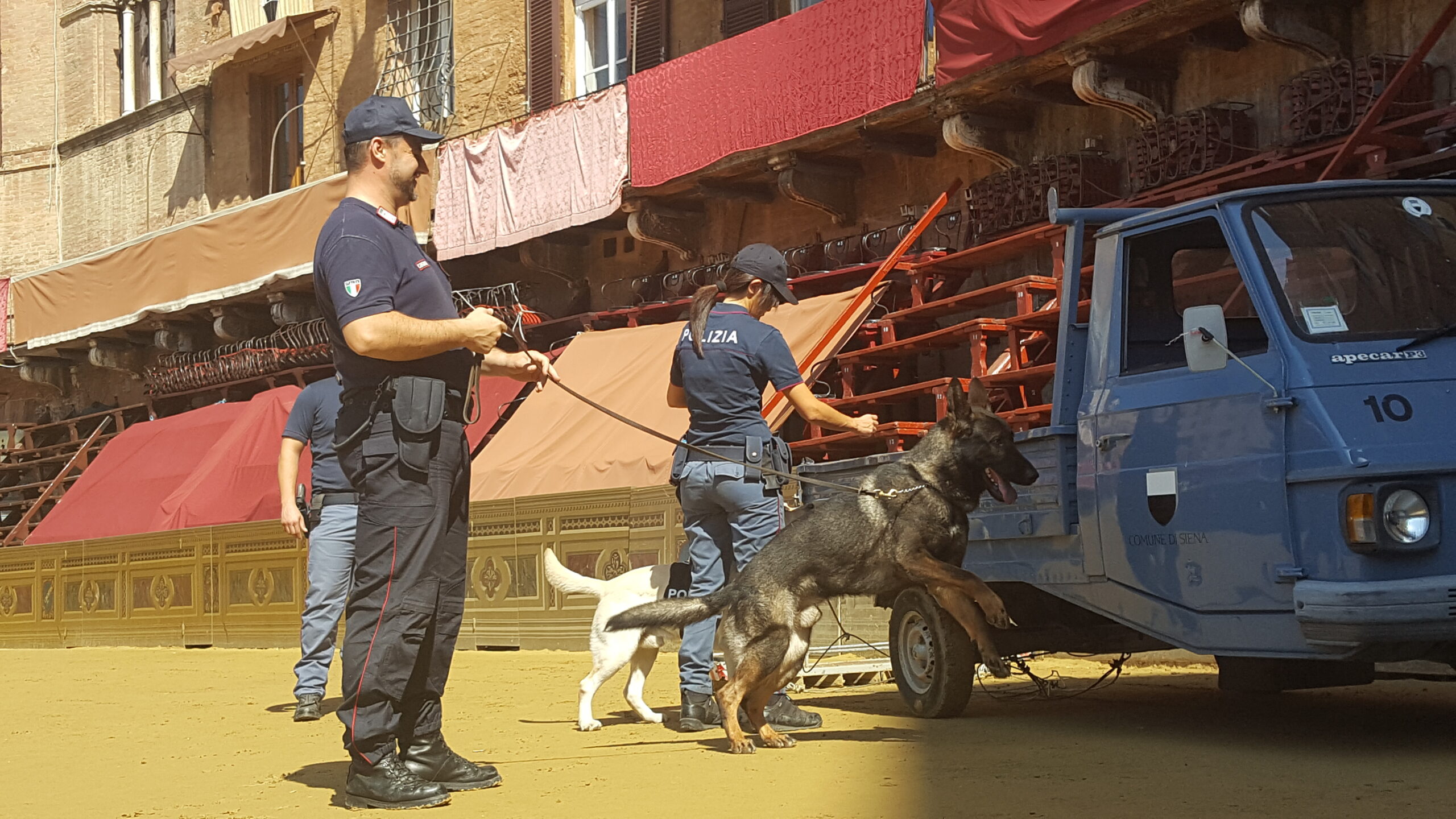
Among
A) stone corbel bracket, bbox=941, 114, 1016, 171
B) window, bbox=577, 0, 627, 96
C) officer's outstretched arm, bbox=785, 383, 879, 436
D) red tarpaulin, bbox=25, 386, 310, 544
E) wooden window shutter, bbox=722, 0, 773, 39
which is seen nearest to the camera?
officer's outstretched arm, bbox=785, 383, 879, 436

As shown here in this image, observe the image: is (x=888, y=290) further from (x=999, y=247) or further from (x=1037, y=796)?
(x=1037, y=796)

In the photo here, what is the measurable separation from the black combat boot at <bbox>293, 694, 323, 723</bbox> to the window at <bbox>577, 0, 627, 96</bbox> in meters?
13.6

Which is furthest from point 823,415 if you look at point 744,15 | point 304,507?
point 744,15

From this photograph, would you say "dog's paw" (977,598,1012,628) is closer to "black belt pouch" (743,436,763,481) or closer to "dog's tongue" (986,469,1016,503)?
"dog's tongue" (986,469,1016,503)

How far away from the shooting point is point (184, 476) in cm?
2547

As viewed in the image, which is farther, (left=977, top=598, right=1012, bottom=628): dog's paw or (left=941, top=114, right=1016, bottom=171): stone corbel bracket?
(left=941, top=114, right=1016, bottom=171): stone corbel bracket

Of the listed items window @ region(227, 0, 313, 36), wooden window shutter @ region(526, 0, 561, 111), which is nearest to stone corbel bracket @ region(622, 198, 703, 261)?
wooden window shutter @ region(526, 0, 561, 111)

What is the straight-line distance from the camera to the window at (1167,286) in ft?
23.5

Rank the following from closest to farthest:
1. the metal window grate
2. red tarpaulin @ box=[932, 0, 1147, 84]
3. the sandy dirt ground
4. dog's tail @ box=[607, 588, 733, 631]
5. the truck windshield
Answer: the sandy dirt ground → the truck windshield → dog's tail @ box=[607, 588, 733, 631] → red tarpaulin @ box=[932, 0, 1147, 84] → the metal window grate

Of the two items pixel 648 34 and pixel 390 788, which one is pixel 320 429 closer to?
pixel 390 788

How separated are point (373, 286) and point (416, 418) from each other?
0.49m

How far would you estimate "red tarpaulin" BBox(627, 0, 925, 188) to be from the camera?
1656 cm

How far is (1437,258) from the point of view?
22.6ft

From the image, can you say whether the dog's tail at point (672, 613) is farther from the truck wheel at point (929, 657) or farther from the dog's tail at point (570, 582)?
the dog's tail at point (570, 582)
